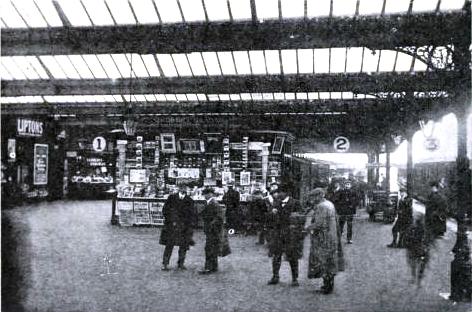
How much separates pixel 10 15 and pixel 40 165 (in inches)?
580

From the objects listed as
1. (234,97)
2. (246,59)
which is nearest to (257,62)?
(246,59)

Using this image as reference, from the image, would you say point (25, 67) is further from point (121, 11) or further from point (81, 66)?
point (121, 11)

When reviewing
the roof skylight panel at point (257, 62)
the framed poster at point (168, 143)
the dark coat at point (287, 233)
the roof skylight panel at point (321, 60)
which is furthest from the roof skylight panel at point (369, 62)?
the dark coat at point (287, 233)

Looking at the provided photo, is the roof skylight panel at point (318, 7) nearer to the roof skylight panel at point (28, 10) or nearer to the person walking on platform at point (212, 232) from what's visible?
the person walking on platform at point (212, 232)

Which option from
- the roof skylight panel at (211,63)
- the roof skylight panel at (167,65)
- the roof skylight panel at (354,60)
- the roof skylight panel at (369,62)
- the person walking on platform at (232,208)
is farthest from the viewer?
the roof skylight panel at (167,65)

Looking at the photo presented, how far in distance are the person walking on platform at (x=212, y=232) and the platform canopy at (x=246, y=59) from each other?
316cm

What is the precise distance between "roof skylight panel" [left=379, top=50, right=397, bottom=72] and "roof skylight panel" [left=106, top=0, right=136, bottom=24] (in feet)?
24.8

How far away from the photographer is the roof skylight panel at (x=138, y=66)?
16.8 meters

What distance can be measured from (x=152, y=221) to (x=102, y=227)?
153 centimetres

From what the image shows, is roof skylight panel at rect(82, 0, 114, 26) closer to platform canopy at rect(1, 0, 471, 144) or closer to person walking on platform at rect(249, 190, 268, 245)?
platform canopy at rect(1, 0, 471, 144)

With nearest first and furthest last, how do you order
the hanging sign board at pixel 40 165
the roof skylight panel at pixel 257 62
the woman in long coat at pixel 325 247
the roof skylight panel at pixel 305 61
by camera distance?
the woman in long coat at pixel 325 247 < the roof skylight panel at pixel 305 61 < the roof skylight panel at pixel 257 62 < the hanging sign board at pixel 40 165

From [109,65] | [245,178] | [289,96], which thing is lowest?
[245,178]

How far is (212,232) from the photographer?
29.9 feet

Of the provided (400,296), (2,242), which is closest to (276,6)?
(400,296)
